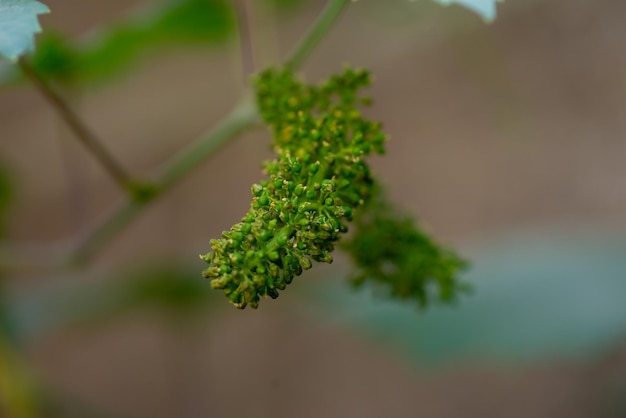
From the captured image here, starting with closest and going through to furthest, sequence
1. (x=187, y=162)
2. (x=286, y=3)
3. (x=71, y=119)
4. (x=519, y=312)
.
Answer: (x=71, y=119) < (x=187, y=162) < (x=286, y=3) < (x=519, y=312)

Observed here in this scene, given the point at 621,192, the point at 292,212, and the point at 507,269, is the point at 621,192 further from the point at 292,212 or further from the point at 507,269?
the point at 292,212

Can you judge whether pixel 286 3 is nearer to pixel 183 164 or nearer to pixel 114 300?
pixel 183 164

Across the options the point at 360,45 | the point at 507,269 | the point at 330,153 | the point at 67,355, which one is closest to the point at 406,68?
the point at 360,45

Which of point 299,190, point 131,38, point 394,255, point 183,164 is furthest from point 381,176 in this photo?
point 299,190

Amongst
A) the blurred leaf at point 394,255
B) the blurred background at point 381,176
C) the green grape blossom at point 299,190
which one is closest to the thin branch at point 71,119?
the green grape blossom at point 299,190

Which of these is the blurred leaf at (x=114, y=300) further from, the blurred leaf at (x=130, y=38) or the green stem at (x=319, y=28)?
the green stem at (x=319, y=28)

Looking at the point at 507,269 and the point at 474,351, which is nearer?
the point at 474,351
